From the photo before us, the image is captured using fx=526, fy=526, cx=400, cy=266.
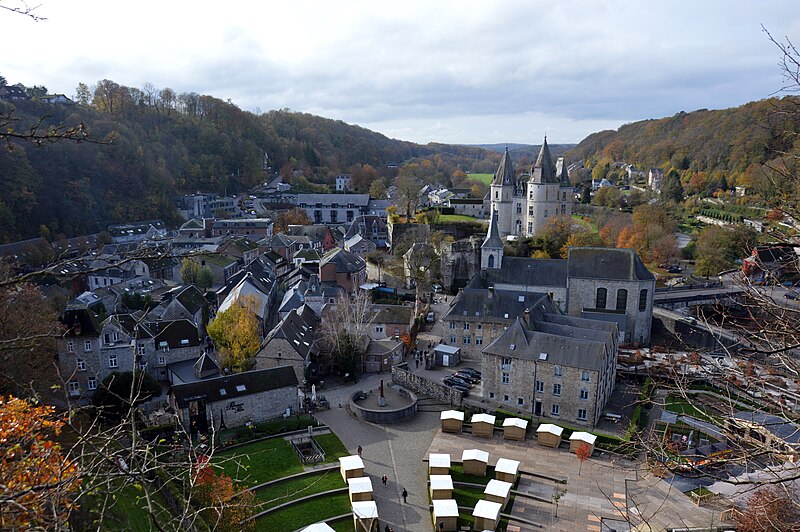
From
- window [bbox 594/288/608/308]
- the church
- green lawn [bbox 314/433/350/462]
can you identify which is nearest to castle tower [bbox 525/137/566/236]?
the church

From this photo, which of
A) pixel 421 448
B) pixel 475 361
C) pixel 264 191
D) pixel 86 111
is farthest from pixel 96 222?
pixel 421 448

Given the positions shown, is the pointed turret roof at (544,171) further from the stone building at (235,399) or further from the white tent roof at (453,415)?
the stone building at (235,399)

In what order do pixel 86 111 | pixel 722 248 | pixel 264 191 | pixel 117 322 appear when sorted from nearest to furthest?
pixel 117 322 < pixel 722 248 < pixel 86 111 < pixel 264 191

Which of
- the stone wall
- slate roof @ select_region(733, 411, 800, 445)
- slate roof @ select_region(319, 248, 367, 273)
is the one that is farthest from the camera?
slate roof @ select_region(319, 248, 367, 273)

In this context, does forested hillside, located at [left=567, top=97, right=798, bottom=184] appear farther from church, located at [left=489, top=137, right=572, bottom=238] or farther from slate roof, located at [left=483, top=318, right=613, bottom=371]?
slate roof, located at [left=483, top=318, right=613, bottom=371]

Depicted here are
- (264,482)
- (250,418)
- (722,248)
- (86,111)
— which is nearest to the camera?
(264,482)

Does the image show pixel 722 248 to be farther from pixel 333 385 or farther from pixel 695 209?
pixel 333 385

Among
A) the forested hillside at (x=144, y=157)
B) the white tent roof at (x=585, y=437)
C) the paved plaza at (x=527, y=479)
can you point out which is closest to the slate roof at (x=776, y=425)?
the paved plaza at (x=527, y=479)

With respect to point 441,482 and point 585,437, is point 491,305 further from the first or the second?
point 441,482
